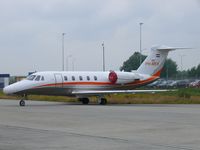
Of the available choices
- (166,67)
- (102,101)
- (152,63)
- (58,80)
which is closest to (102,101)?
(102,101)

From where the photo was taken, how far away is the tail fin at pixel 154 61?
4184 centimetres

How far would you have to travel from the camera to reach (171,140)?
14344mm

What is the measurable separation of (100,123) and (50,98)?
28.4 metres

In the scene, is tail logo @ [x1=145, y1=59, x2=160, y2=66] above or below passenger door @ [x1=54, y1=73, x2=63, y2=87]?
above

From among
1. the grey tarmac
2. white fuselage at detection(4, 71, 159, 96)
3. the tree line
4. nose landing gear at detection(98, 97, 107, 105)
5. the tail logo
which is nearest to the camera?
the grey tarmac

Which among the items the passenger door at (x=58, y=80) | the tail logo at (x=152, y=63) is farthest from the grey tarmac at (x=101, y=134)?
the tail logo at (x=152, y=63)

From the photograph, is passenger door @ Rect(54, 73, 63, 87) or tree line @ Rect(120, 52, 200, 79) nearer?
passenger door @ Rect(54, 73, 63, 87)

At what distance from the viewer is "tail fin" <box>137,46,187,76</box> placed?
137 ft

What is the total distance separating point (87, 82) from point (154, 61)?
6.16 m

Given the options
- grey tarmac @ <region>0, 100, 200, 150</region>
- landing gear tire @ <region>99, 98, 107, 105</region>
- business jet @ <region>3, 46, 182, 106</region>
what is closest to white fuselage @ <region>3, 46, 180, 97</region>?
business jet @ <region>3, 46, 182, 106</region>

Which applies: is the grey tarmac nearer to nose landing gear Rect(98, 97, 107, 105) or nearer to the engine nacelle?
nose landing gear Rect(98, 97, 107, 105)

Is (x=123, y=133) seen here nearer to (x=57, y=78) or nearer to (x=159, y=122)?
(x=159, y=122)

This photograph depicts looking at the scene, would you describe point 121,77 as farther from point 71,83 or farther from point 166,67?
point 166,67

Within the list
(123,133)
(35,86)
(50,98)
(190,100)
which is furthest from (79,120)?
(50,98)
